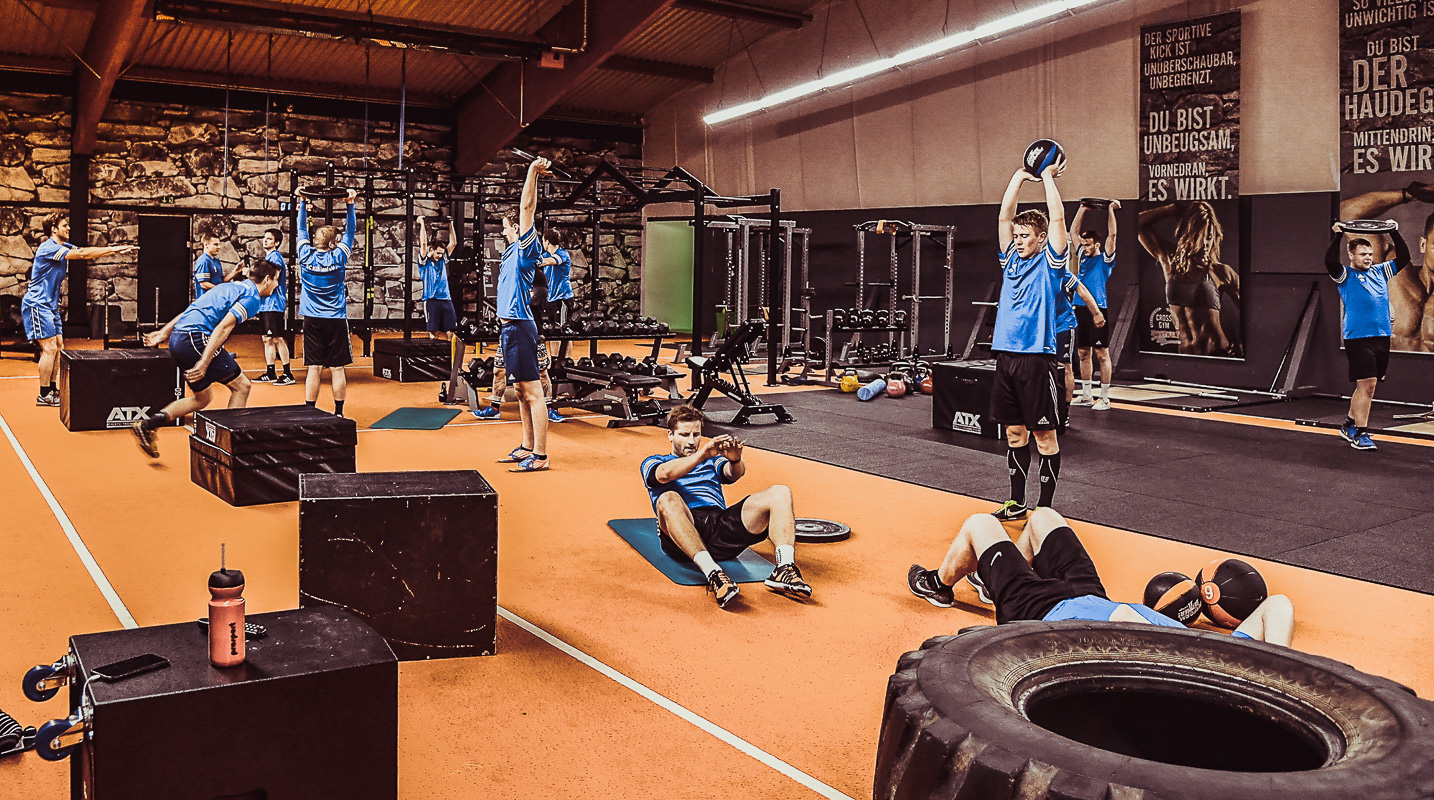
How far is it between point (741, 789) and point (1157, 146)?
36.2 feet

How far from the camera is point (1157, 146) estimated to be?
1166 centimetres

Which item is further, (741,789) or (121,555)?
(121,555)

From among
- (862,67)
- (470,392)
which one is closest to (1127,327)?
(862,67)

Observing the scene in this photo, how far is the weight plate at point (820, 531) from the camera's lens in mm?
4773

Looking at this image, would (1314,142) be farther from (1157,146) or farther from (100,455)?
(100,455)

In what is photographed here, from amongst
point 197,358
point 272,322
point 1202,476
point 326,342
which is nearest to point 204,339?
point 197,358

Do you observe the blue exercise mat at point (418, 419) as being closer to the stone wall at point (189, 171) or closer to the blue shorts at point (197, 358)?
the blue shorts at point (197, 358)

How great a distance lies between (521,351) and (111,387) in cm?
343

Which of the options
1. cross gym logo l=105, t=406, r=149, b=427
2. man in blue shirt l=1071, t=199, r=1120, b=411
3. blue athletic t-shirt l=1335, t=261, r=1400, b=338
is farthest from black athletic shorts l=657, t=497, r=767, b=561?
man in blue shirt l=1071, t=199, r=1120, b=411

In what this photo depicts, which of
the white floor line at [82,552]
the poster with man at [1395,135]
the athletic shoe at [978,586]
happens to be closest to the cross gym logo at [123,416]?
the white floor line at [82,552]

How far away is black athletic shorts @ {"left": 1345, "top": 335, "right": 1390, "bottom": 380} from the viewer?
726 centimetres

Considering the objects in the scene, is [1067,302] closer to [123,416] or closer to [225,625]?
[123,416]

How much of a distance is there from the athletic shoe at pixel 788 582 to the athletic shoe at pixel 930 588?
1.29 feet

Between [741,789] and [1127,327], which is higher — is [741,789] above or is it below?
below
